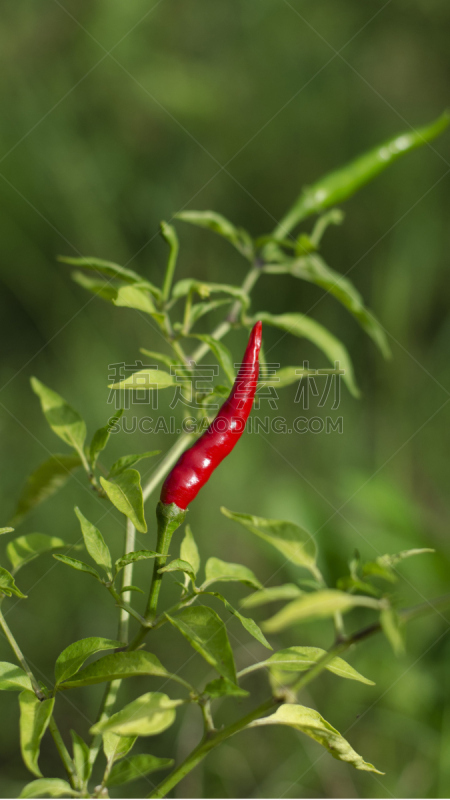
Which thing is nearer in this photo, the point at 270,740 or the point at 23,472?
the point at 270,740

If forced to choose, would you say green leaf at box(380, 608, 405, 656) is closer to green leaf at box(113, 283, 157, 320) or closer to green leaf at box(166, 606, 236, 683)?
green leaf at box(166, 606, 236, 683)

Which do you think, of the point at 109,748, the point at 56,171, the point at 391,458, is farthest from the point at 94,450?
the point at 56,171

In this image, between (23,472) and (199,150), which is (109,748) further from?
(199,150)

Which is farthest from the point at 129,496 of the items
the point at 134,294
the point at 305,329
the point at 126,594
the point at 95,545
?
the point at 305,329

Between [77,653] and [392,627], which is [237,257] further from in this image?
[392,627]

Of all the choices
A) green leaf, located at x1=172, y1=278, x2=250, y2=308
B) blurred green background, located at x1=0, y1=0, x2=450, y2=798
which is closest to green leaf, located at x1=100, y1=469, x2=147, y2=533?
green leaf, located at x1=172, y1=278, x2=250, y2=308

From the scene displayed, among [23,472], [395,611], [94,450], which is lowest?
[23,472]

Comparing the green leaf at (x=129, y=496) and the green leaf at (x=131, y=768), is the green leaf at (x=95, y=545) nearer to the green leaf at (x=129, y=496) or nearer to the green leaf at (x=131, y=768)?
the green leaf at (x=129, y=496)
